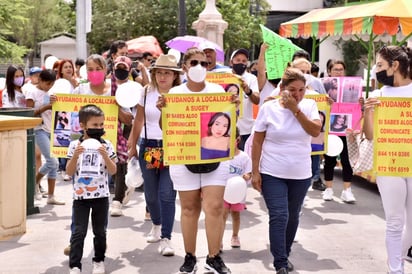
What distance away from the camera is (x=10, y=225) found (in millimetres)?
6980

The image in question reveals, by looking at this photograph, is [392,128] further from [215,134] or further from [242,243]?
[242,243]

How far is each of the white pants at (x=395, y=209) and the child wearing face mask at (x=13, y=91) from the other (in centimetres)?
551

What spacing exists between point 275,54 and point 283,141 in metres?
2.01

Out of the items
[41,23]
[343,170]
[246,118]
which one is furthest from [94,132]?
[41,23]

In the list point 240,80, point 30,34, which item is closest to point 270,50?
point 240,80

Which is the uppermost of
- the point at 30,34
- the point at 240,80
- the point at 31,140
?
the point at 30,34

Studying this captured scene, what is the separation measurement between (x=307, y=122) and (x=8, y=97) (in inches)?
203

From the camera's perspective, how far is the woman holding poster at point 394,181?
17.4ft

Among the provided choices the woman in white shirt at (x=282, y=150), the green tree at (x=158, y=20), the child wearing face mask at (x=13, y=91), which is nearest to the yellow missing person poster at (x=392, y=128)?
the woman in white shirt at (x=282, y=150)

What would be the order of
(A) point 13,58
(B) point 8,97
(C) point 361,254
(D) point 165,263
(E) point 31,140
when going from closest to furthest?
1. (D) point 165,263
2. (C) point 361,254
3. (E) point 31,140
4. (B) point 8,97
5. (A) point 13,58

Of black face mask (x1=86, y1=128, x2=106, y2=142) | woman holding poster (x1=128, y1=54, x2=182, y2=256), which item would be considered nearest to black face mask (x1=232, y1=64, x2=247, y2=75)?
woman holding poster (x1=128, y1=54, x2=182, y2=256)

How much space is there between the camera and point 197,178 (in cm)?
555

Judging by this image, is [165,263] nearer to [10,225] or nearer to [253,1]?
[10,225]

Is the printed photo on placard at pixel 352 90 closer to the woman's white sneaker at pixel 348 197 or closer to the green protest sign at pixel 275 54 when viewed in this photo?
the woman's white sneaker at pixel 348 197
